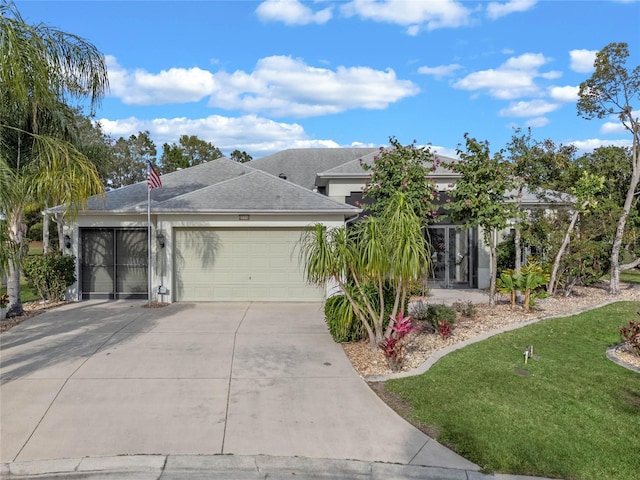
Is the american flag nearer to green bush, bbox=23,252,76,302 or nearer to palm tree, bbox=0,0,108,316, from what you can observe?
palm tree, bbox=0,0,108,316

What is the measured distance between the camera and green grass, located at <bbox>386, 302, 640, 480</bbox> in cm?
445

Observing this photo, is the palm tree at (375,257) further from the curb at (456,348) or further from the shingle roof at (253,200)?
the shingle roof at (253,200)

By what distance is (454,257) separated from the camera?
54.3 ft

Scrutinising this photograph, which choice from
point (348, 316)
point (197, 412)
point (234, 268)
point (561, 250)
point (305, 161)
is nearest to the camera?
point (197, 412)

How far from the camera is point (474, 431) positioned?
5.01 m

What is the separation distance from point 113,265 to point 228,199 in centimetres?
385

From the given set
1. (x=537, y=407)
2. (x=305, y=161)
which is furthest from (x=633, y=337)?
(x=305, y=161)

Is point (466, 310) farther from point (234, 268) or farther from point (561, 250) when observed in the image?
point (234, 268)

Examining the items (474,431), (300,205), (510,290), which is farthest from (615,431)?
(300,205)

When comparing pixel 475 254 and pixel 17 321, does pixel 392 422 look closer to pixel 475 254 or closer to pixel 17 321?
pixel 17 321

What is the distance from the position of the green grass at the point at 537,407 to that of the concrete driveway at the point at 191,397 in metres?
0.47

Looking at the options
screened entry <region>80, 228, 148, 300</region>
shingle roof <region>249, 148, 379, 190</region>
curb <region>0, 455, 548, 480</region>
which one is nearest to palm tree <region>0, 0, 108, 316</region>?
screened entry <region>80, 228, 148, 300</region>

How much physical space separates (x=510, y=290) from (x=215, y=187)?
8.92 metres

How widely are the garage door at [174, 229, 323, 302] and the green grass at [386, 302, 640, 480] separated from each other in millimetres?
6475
